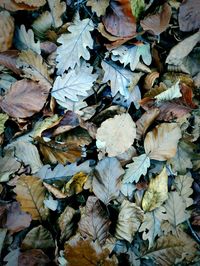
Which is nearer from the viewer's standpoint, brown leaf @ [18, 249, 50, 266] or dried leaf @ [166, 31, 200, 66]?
brown leaf @ [18, 249, 50, 266]

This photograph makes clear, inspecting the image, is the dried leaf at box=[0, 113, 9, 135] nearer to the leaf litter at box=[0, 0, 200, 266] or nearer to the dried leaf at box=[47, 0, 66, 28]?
the leaf litter at box=[0, 0, 200, 266]

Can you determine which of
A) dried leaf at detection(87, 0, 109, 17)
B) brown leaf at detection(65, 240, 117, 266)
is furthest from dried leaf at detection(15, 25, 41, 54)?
brown leaf at detection(65, 240, 117, 266)

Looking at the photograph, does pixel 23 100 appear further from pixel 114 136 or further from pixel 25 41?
pixel 114 136

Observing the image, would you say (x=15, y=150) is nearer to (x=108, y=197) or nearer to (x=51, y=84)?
(x=51, y=84)

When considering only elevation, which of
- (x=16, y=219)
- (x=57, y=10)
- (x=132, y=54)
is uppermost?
(x=57, y=10)

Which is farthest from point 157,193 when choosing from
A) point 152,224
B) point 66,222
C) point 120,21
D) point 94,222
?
point 120,21

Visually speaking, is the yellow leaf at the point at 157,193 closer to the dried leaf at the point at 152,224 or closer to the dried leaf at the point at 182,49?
the dried leaf at the point at 152,224
